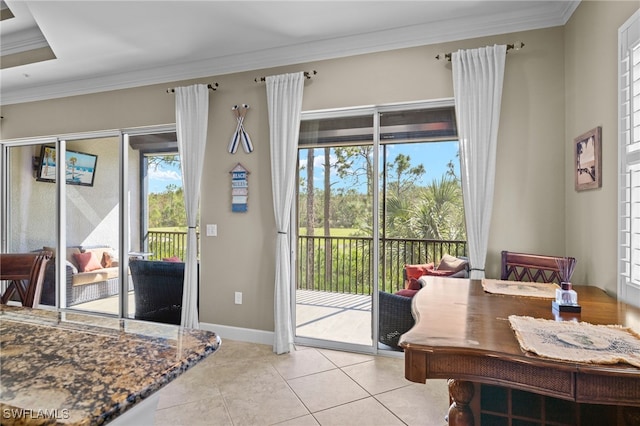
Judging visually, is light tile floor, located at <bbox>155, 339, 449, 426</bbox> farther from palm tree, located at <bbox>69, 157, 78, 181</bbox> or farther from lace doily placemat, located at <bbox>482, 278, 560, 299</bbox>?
palm tree, located at <bbox>69, 157, 78, 181</bbox>

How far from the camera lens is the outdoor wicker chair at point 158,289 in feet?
13.0

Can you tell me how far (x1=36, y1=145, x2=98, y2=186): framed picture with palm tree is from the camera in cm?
453

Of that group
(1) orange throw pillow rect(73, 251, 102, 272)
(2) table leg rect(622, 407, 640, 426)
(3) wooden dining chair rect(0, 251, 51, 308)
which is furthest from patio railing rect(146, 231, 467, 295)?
(1) orange throw pillow rect(73, 251, 102, 272)

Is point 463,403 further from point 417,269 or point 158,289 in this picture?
point 158,289

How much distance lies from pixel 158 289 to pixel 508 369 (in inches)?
152

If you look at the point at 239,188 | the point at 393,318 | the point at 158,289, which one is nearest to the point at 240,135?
the point at 239,188

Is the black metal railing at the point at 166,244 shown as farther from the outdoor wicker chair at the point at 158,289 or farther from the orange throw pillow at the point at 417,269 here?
the orange throw pillow at the point at 417,269

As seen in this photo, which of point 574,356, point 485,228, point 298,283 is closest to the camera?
point 574,356

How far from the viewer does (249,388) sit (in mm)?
2615

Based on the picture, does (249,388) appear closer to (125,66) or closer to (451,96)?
(451,96)

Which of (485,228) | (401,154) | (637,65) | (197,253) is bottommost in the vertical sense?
(197,253)

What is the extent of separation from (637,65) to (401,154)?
1.68 meters

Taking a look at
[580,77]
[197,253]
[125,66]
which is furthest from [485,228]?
[125,66]

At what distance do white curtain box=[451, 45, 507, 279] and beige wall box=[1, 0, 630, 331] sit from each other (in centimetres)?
13
